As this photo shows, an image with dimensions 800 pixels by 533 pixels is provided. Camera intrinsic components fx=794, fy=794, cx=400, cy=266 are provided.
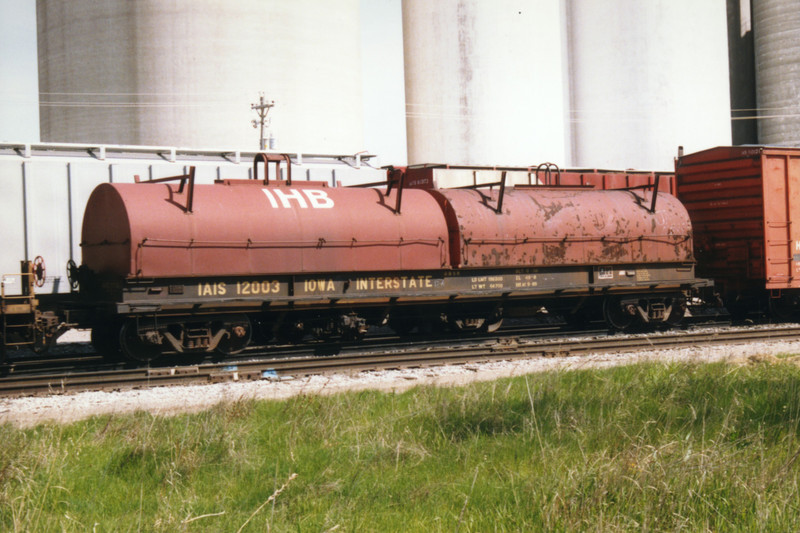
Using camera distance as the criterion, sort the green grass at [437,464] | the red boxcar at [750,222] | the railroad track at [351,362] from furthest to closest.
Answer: the red boxcar at [750,222] → the railroad track at [351,362] → the green grass at [437,464]

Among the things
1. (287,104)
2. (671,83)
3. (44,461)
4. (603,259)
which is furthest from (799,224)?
(671,83)

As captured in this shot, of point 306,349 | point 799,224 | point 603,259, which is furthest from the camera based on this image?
point 799,224

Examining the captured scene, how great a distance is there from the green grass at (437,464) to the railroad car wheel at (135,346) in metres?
4.33

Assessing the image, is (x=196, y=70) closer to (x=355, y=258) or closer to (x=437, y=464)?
(x=355, y=258)

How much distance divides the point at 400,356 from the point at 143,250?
4.59 metres

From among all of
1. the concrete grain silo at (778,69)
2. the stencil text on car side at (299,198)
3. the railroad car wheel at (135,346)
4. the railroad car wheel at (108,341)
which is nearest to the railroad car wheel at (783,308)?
the stencil text on car side at (299,198)

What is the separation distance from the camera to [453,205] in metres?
15.5

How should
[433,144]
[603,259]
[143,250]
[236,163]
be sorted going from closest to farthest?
1. [143,250]
2. [603,259]
3. [236,163]
4. [433,144]

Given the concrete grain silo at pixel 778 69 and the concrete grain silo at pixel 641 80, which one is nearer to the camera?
the concrete grain silo at pixel 641 80

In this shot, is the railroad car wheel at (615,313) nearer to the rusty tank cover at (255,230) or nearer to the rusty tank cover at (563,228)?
the rusty tank cover at (563,228)

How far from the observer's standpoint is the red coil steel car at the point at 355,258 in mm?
13055

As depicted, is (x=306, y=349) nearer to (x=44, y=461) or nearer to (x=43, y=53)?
(x=44, y=461)

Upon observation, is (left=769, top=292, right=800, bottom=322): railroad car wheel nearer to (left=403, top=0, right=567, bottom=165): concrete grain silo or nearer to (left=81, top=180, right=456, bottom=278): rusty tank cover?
(left=81, top=180, right=456, bottom=278): rusty tank cover

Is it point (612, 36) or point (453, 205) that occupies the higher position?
point (612, 36)
